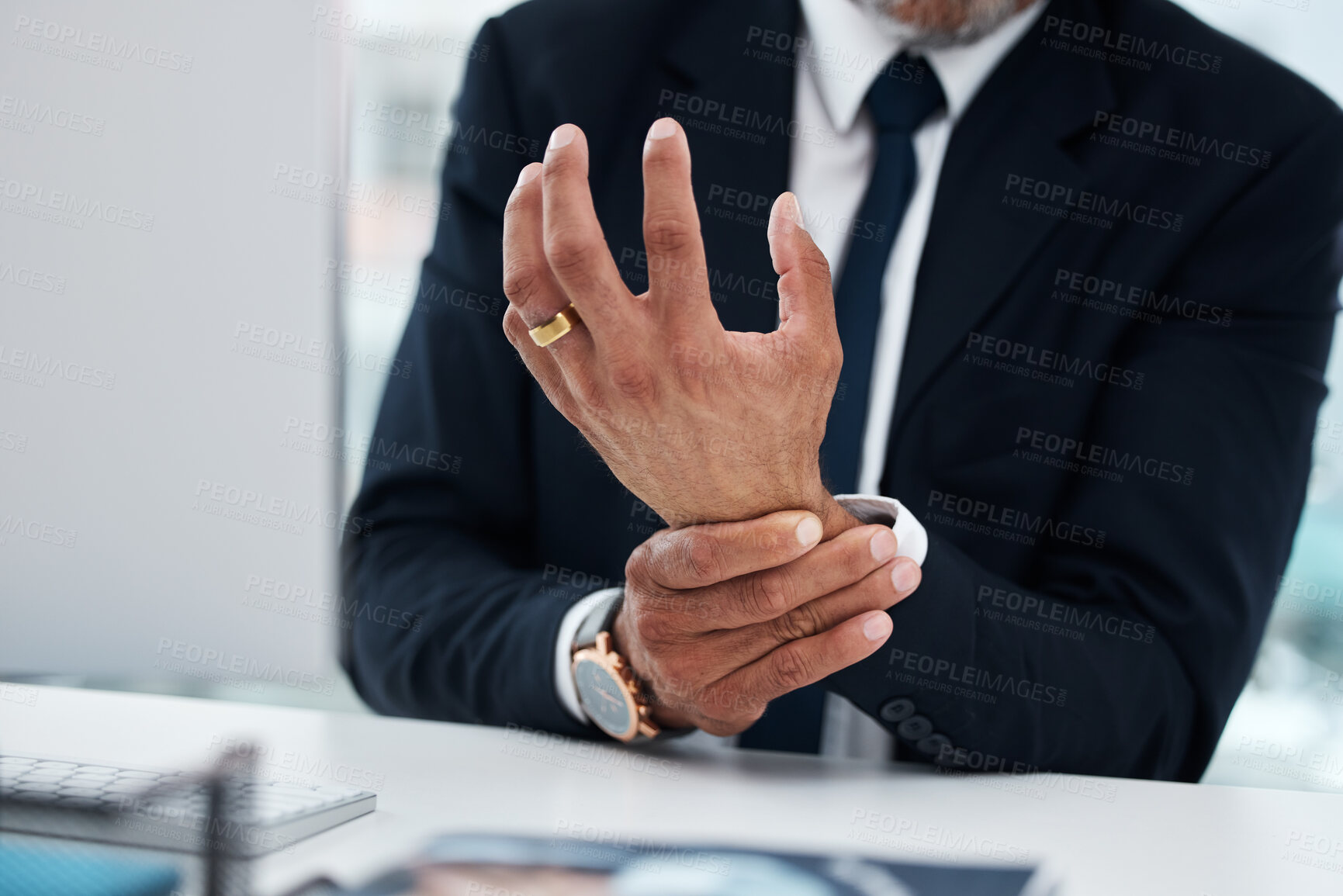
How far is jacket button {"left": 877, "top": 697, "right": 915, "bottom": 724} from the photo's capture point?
102cm

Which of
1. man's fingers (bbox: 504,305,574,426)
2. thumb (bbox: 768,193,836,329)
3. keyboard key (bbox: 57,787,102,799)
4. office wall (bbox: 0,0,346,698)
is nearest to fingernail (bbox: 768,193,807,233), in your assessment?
thumb (bbox: 768,193,836,329)

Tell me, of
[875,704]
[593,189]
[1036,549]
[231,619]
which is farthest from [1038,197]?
[231,619]

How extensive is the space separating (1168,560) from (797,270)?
2.40 ft

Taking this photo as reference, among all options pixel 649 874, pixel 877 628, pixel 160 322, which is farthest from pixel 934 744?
pixel 160 322

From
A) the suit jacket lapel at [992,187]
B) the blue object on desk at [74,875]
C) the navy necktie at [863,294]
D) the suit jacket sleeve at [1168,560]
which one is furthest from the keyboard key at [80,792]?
the suit jacket lapel at [992,187]

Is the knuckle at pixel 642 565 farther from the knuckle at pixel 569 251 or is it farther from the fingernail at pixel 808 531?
the knuckle at pixel 569 251

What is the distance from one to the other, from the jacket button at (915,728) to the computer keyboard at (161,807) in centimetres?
55

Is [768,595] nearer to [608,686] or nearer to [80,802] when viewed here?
[608,686]

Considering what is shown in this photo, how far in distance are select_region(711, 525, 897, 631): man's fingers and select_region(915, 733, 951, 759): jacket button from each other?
260 millimetres

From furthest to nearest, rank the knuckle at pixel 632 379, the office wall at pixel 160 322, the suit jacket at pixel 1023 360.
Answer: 1. the office wall at pixel 160 322
2. the suit jacket at pixel 1023 360
3. the knuckle at pixel 632 379

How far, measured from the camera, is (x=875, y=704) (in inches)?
40.2

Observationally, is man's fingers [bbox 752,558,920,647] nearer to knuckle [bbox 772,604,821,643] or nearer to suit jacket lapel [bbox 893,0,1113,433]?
knuckle [bbox 772,604,821,643]

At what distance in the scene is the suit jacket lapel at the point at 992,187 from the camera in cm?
134

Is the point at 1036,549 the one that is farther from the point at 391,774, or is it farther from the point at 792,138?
the point at 391,774
